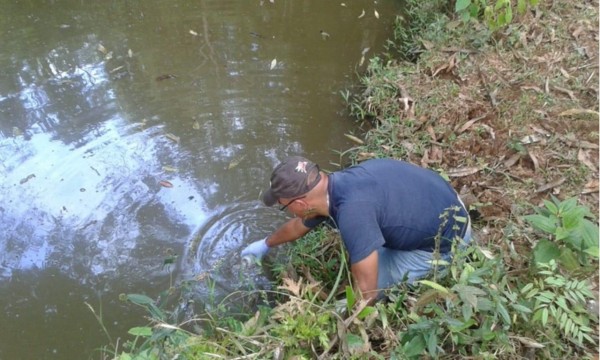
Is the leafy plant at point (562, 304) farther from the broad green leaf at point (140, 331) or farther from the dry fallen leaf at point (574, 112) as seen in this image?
Result: the dry fallen leaf at point (574, 112)

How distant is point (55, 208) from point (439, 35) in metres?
3.69

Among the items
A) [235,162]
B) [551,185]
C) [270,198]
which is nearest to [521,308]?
[270,198]

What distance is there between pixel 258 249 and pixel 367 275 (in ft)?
3.27

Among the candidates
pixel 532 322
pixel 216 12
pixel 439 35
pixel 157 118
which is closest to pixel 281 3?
pixel 216 12

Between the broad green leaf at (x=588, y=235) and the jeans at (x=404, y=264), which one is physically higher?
the broad green leaf at (x=588, y=235)

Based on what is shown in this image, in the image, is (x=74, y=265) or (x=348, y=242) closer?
(x=348, y=242)

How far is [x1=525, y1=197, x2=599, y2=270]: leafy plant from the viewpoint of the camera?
2.02m

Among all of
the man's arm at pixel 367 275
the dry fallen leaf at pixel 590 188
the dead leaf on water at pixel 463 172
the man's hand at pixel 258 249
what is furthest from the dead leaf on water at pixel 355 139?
the man's arm at pixel 367 275

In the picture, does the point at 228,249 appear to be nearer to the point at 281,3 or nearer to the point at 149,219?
the point at 149,219

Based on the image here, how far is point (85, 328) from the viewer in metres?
2.93

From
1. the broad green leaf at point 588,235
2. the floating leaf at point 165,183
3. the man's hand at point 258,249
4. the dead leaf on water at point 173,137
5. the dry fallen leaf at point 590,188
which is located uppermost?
the broad green leaf at point 588,235

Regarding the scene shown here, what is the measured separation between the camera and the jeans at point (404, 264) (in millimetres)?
2605

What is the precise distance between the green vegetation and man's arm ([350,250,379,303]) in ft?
0.27

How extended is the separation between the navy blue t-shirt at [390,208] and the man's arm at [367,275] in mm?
30
